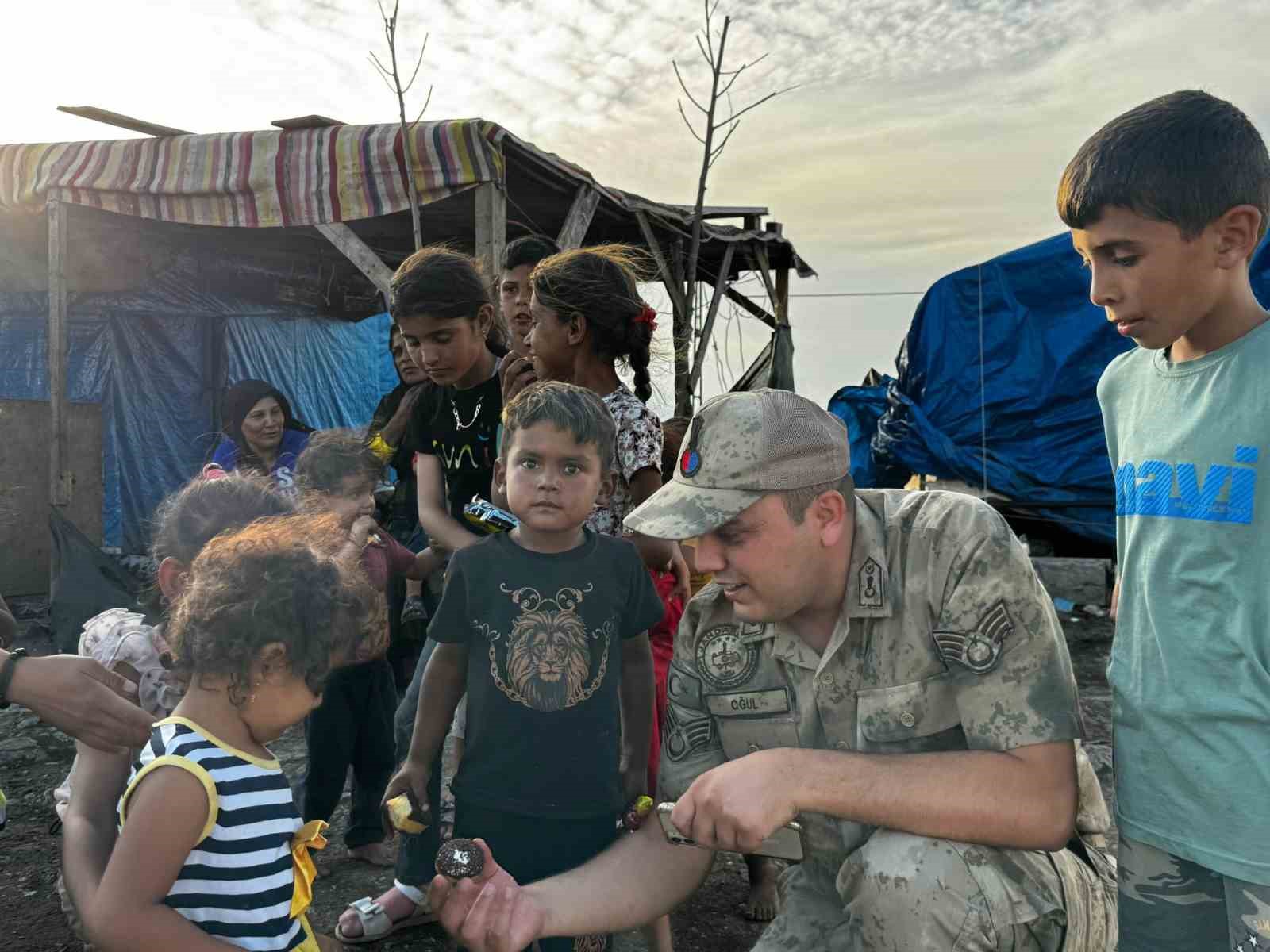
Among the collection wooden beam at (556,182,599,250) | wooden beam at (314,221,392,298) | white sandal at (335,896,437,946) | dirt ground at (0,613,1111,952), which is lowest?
dirt ground at (0,613,1111,952)

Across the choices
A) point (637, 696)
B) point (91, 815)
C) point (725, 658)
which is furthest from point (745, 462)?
point (91, 815)

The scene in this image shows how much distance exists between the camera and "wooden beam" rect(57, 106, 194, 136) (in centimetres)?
734

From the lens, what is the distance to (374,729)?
329 centimetres

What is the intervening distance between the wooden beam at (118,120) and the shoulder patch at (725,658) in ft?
23.1

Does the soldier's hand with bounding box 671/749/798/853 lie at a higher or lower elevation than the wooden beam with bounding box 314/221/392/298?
lower

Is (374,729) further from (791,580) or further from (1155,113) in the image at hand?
(1155,113)

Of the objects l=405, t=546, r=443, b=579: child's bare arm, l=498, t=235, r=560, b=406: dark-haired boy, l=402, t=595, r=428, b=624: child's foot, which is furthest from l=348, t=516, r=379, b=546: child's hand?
l=498, t=235, r=560, b=406: dark-haired boy

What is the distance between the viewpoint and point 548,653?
7.77 feet

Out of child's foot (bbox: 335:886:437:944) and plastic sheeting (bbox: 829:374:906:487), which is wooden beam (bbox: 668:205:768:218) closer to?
plastic sheeting (bbox: 829:374:906:487)

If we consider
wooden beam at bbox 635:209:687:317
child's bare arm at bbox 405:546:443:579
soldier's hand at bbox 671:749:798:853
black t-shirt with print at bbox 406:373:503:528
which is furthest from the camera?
wooden beam at bbox 635:209:687:317

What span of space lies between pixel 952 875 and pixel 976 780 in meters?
0.16

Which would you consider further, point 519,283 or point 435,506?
point 519,283

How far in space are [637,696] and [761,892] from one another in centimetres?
87

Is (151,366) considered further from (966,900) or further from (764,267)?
(966,900)
